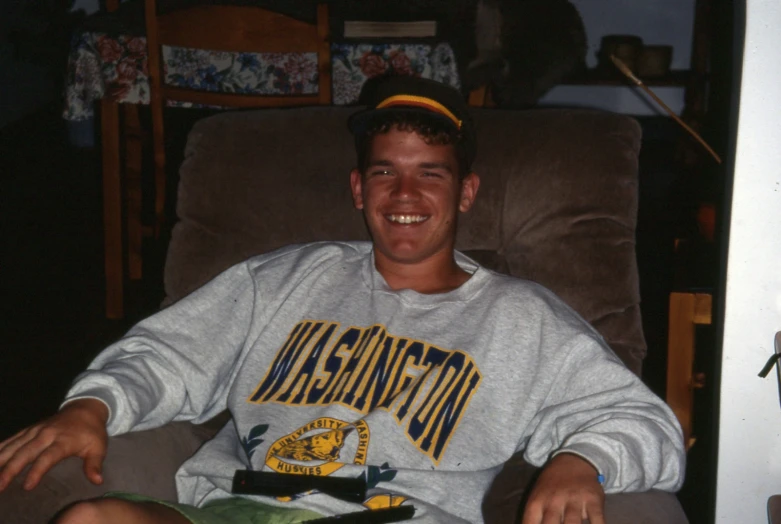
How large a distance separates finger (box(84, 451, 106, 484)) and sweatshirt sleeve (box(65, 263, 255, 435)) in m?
0.08

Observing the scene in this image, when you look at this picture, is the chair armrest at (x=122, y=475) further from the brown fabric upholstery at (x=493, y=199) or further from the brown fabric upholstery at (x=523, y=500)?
the brown fabric upholstery at (x=523, y=500)

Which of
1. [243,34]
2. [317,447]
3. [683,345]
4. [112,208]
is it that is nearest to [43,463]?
[317,447]

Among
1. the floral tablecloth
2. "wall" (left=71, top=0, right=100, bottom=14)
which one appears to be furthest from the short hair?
"wall" (left=71, top=0, right=100, bottom=14)

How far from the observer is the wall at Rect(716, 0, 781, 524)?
3.55 feet

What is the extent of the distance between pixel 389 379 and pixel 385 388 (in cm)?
2

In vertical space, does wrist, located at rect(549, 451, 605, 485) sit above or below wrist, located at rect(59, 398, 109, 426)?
below

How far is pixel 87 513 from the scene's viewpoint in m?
1.02

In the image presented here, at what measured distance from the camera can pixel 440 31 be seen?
2.84 meters

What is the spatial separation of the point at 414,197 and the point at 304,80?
1.37 metres

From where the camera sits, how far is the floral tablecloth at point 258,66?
2.75m

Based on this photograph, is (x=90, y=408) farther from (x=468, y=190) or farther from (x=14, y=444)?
(x=468, y=190)

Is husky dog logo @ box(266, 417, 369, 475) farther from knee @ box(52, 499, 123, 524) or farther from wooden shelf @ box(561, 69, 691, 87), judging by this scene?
wooden shelf @ box(561, 69, 691, 87)

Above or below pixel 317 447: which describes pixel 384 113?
above

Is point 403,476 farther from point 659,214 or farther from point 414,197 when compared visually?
point 659,214
